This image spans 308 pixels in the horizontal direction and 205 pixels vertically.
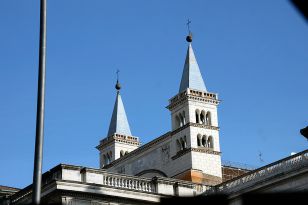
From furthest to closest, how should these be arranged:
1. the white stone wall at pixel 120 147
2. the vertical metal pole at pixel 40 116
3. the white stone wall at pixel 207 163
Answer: the white stone wall at pixel 120 147 < the white stone wall at pixel 207 163 < the vertical metal pole at pixel 40 116

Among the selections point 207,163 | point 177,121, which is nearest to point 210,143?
point 207,163

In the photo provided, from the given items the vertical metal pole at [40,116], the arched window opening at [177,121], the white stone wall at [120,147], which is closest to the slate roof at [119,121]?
the white stone wall at [120,147]

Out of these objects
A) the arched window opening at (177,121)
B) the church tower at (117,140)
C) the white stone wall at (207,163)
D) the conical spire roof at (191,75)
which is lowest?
the white stone wall at (207,163)

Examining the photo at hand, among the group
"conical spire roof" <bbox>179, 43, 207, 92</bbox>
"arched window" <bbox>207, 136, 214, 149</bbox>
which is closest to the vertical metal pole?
"arched window" <bbox>207, 136, 214, 149</bbox>

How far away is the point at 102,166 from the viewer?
8194 centimetres

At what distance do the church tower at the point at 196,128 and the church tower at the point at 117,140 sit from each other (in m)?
11.3

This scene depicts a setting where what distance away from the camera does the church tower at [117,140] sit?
8194 centimetres

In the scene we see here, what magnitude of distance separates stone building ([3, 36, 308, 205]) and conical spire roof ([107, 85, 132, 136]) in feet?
0.04

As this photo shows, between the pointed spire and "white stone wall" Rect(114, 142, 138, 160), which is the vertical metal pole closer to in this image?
"white stone wall" Rect(114, 142, 138, 160)

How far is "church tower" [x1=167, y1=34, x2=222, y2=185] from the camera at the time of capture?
6694cm

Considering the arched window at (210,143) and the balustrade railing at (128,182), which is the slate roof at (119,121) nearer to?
the arched window at (210,143)

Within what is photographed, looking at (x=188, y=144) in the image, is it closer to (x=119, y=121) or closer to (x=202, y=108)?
(x=202, y=108)

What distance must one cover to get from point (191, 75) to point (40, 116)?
56.6 m

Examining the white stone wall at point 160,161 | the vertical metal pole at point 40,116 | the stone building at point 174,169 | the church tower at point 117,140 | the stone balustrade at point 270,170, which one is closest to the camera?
the vertical metal pole at point 40,116
